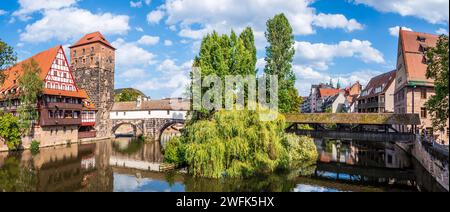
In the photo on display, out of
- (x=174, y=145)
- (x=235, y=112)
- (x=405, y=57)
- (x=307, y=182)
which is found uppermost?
(x=405, y=57)

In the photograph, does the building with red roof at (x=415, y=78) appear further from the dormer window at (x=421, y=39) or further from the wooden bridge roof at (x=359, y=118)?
the wooden bridge roof at (x=359, y=118)

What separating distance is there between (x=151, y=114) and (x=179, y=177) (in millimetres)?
30314

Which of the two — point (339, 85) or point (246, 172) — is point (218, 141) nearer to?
point (246, 172)

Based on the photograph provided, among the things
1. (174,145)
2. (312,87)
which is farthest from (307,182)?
(312,87)

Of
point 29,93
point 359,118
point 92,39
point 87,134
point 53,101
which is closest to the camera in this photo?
point 359,118

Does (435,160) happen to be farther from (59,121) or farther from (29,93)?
(59,121)

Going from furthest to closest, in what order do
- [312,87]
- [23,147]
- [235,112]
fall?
1. [312,87]
2. [23,147]
3. [235,112]

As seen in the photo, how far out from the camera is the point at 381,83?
53.3m

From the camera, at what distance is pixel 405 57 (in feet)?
116

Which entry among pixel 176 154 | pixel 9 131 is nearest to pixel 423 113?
pixel 176 154

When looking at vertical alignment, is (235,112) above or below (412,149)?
above

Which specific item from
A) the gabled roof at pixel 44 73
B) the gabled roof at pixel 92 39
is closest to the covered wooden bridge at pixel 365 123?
the gabled roof at pixel 44 73

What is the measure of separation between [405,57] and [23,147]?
43.2 m

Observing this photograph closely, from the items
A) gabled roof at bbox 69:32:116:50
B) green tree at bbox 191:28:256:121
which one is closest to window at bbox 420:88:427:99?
green tree at bbox 191:28:256:121
